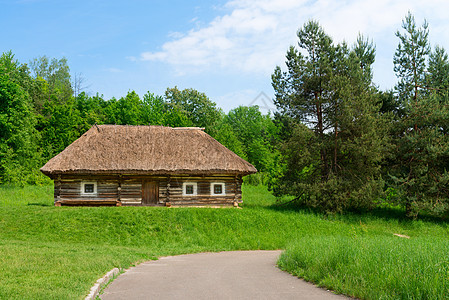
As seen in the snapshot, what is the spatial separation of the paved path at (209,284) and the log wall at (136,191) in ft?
49.4

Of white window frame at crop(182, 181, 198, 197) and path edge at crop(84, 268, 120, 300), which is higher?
white window frame at crop(182, 181, 198, 197)

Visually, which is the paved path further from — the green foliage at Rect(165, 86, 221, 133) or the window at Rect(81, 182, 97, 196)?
the green foliage at Rect(165, 86, 221, 133)

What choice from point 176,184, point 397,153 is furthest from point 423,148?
point 176,184

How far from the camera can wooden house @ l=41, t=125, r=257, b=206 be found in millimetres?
25969

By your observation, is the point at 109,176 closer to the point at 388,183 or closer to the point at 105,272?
the point at 105,272

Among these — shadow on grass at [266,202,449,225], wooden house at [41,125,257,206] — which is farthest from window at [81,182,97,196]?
shadow on grass at [266,202,449,225]

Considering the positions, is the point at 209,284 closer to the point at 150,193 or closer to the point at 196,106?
the point at 150,193

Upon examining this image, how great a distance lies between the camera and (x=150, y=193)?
2736 centimetres

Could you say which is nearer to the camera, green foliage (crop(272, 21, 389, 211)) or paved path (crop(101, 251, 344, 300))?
paved path (crop(101, 251, 344, 300))

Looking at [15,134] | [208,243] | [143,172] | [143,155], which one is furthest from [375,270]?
[15,134]

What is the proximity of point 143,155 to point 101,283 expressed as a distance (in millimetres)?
19357

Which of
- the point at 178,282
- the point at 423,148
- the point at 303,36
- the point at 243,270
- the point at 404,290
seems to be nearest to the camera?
the point at 404,290

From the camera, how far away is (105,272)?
31.5ft

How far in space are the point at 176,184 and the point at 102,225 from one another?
7849 mm
